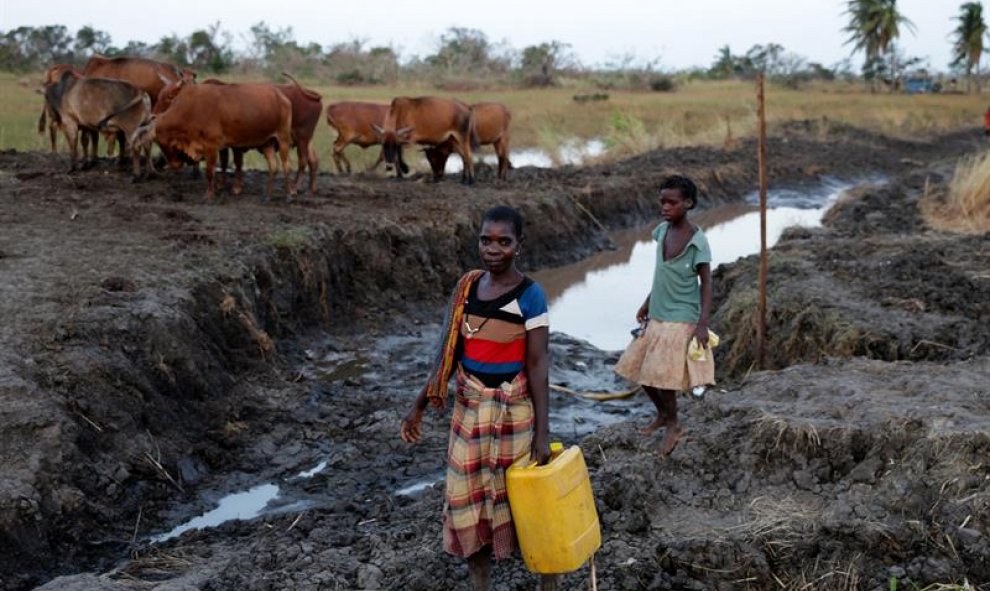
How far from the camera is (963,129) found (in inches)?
1414

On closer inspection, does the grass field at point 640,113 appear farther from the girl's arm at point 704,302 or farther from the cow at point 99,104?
the girl's arm at point 704,302

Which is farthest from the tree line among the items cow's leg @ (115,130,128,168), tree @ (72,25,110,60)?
cow's leg @ (115,130,128,168)

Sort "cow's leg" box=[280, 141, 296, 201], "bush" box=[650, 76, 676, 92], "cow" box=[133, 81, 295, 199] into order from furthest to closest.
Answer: "bush" box=[650, 76, 676, 92], "cow's leg" box=[280, 141, 296, 201], "cow" box=[133, 81, 295, 199]

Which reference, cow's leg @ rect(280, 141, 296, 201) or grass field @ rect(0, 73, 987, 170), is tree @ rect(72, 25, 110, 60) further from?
cow's leg @ rect(280, 141, 296, 201)

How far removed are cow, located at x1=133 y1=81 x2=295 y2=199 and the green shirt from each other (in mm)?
6443

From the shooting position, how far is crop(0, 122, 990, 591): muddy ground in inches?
175

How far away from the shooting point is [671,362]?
536cm

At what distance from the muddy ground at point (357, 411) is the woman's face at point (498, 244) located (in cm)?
152

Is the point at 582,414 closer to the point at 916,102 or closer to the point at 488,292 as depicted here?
the point at 488,292

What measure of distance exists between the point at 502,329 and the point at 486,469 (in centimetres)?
51

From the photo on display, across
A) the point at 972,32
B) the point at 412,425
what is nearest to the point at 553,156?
the point at 412,425

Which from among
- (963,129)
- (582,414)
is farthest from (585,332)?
(963,129)

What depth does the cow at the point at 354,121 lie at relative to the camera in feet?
53.0

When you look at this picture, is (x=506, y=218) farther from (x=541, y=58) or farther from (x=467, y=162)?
(x=541, y=58)
